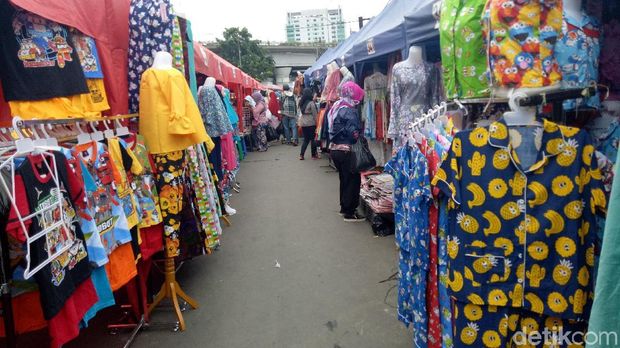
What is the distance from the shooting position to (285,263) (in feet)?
13.6

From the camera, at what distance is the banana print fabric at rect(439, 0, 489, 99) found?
70.3 inches

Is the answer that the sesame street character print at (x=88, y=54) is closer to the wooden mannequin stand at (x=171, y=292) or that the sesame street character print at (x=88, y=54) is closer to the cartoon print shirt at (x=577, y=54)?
the wooden mannequin stand at (x=171, y=292)

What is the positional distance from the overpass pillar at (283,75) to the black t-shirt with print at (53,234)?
128 ft

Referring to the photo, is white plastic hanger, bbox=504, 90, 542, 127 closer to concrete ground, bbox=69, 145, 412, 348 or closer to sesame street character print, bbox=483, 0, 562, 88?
sesame street character print, bbox=483, 0, 562, 88

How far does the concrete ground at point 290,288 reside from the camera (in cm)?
286

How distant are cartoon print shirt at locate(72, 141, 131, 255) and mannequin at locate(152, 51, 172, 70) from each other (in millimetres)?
813

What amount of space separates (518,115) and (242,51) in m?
32.7

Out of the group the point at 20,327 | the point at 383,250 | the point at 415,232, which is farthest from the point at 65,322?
the point at 383,250

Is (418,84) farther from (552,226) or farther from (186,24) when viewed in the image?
(552,226)

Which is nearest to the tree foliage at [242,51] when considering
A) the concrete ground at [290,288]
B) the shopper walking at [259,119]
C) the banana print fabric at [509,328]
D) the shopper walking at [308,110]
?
the shopper walking at [259,119]

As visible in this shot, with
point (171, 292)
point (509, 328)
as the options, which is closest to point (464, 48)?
A: point (509, 328)

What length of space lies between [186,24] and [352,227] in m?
Answer: 3.09

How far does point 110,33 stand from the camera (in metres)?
2.98

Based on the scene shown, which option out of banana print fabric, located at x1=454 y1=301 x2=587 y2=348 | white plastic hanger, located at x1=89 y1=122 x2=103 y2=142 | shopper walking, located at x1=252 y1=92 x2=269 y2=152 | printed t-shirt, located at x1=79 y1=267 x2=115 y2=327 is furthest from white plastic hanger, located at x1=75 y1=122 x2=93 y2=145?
shopper walking, located at x1=252 y1=92 x2=269 y2=152
